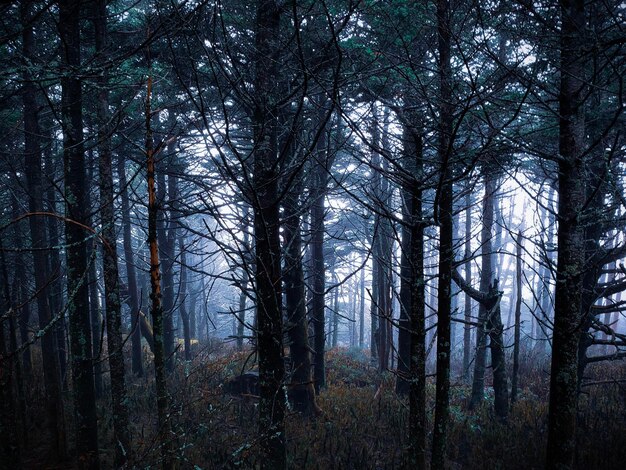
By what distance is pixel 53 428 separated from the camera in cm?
732

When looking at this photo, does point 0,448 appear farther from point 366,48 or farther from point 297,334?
point 366,48

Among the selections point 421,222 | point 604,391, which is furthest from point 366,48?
point 604,391

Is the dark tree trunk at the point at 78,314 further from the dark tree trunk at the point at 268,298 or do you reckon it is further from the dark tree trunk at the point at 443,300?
the dark tree trunk at the point at 443,300

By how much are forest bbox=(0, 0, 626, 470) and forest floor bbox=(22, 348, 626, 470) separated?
0.09m

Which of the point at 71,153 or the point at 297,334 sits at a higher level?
the point at 71,153

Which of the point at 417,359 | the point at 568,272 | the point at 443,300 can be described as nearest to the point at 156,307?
the point at 417,359

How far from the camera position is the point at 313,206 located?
696 cm

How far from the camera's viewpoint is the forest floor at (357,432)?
7.04m

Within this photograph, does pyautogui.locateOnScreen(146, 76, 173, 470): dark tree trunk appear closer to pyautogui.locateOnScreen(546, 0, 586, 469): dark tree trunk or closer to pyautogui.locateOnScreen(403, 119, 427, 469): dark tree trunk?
pyautogui.locateOnScreen(403, 119, 427, 469): dark tree trunk

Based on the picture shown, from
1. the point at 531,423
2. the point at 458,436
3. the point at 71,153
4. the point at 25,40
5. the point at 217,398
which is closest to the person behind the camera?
the point at 71,153

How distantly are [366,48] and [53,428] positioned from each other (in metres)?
9.61

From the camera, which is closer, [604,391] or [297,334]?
[297,334]

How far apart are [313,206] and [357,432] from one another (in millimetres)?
5619

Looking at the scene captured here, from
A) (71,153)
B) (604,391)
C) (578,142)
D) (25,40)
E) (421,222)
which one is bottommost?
(604,391)
